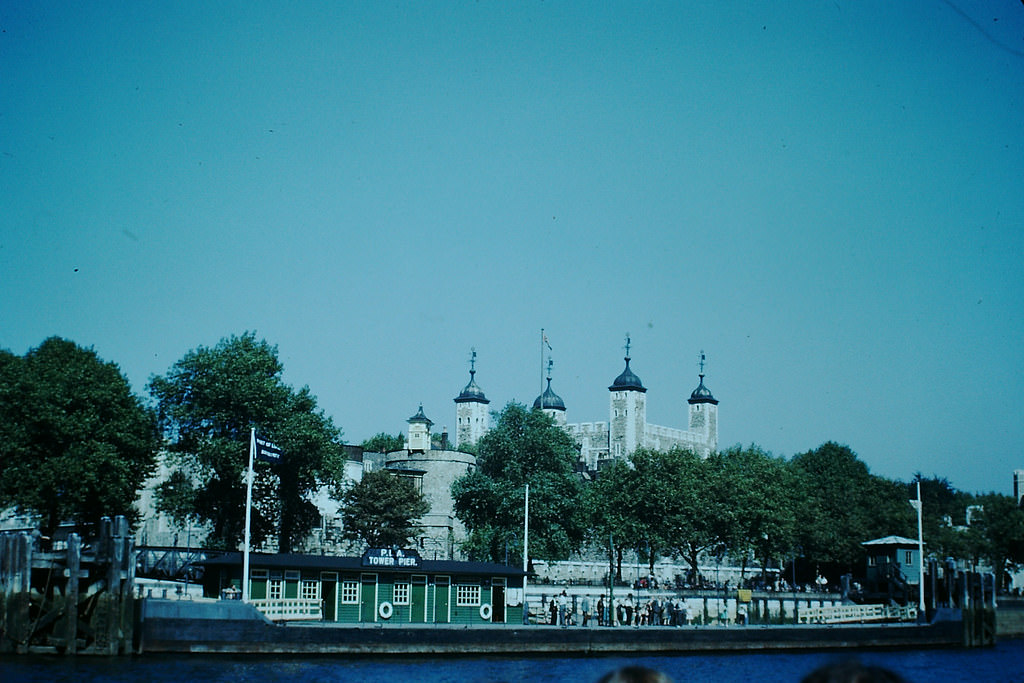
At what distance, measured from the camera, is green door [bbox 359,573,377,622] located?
43.6 meters

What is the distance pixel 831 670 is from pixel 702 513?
248ft

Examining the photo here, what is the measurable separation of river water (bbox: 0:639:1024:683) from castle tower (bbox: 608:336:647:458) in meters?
88.4

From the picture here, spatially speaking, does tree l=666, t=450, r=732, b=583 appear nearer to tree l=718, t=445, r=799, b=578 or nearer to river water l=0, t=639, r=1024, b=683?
tree l=718, t=445, r=799, b=578

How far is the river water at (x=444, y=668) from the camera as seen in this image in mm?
31750

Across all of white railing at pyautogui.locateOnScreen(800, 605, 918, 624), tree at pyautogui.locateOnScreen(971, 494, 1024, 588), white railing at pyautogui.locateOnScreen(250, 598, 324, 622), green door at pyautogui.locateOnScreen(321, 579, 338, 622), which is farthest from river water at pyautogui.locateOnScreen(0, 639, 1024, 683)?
tree at pyautogui.locateOnScreen(971, 494, 1024, 588)

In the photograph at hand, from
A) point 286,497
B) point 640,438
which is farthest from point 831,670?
point 640,438

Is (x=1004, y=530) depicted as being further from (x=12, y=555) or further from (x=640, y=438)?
(x=12, y=555)

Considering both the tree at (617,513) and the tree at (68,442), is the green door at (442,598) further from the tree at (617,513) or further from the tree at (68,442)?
the tree at (617,513)

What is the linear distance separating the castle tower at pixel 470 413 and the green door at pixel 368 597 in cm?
9958

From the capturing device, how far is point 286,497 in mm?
61625

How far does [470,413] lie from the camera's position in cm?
14588

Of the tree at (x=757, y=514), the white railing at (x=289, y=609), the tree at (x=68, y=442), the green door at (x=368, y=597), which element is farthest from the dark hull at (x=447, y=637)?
the tree at (x=757, y=514)

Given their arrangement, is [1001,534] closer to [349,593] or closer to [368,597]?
[368,597]

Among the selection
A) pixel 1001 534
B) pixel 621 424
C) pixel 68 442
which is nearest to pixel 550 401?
pixel 621 424
